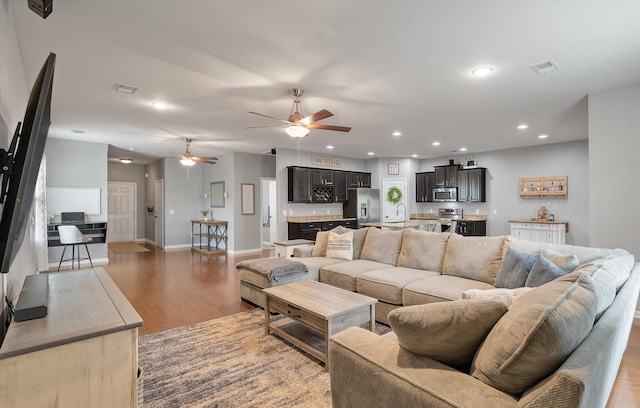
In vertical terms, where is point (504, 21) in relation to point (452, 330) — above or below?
above

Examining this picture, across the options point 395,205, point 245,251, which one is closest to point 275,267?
point 245,251

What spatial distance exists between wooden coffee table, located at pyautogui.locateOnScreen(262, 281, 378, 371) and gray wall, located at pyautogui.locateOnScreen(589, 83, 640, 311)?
3168 mm

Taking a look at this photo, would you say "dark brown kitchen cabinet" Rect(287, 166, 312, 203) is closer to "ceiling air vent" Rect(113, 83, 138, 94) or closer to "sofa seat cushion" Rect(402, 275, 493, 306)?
"ceiling air vent" Rect(113, 83, 138, 94)

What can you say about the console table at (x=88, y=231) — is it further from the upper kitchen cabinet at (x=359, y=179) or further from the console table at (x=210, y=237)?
the upper kitchen cabinet at (x=359, y=179)

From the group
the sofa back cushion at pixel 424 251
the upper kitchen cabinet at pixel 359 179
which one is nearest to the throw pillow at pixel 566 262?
the sofa back cushion at pixel 424 251

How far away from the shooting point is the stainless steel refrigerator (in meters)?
8.96

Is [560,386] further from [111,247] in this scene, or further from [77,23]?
[111,247]

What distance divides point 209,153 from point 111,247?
13.7ft

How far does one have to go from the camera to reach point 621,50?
2.81 metres

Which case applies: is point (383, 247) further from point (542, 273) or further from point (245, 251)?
point (245, 251)

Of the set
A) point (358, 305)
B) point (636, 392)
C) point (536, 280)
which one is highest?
point (536, 280)

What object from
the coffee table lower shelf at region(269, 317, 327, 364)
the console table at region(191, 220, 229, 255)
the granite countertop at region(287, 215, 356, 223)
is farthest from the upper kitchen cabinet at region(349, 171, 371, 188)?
the coffee table lower shelf at region(269, 317, 327, 364)

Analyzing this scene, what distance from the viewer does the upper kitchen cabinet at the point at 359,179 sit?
30.1ft

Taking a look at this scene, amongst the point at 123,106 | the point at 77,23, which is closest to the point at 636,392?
the point at 77,23
